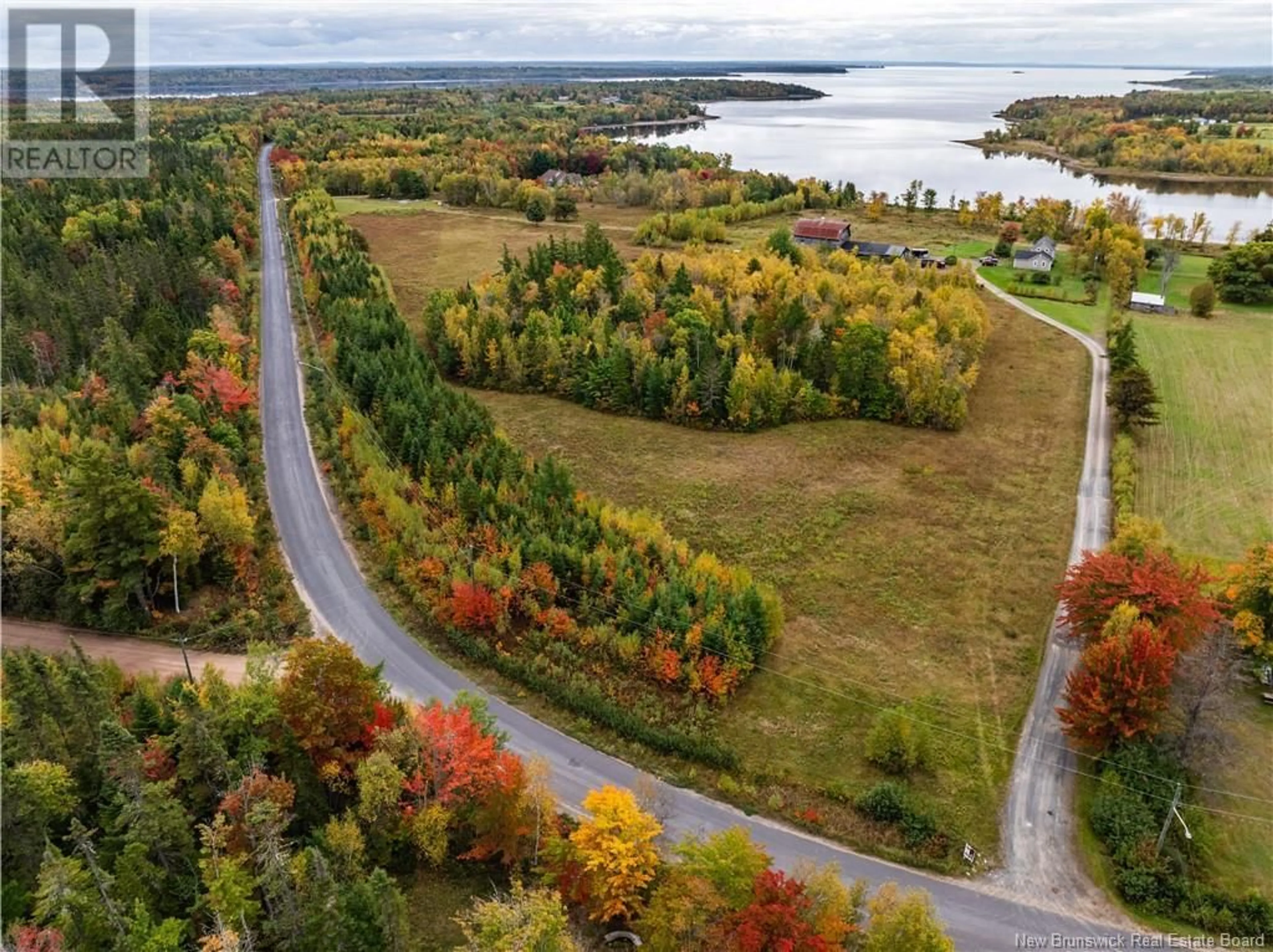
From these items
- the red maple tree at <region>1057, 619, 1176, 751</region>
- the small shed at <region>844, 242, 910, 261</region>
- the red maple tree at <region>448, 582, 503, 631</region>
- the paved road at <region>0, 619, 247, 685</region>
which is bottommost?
the paved road at <region>0, 619, 247, 685</region>

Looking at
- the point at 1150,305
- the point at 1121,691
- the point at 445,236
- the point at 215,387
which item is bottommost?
the point at 1121,691

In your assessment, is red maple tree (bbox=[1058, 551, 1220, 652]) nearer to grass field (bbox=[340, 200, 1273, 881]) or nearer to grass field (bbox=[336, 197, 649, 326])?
grass field (bbox=[340, 200, 1273, 881])

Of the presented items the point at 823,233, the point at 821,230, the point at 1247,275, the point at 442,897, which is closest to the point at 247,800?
the point at 442,897

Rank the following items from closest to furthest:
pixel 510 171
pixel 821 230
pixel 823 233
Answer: pixel 823 233 → pixel 821 230 → pixel 510 171

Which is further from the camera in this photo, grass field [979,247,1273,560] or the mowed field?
grass field [979,247,1273,560]

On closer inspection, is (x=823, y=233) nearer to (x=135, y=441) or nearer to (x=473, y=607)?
(x=473, y=607)

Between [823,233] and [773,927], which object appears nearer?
[773,927]

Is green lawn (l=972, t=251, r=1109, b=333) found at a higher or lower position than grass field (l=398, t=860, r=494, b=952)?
higher

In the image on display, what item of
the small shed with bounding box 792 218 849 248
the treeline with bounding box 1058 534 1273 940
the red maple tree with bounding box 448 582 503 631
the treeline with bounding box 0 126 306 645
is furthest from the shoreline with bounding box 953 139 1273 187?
the red maple tree with bounding box 448 582 503 631
